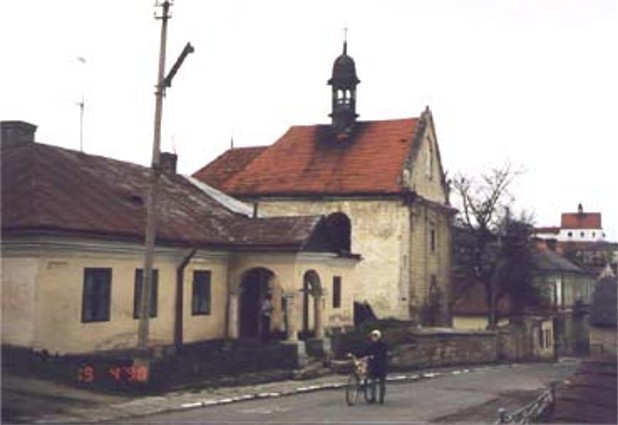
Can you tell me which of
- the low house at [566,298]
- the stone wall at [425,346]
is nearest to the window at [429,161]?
the stone wall at [425,346]

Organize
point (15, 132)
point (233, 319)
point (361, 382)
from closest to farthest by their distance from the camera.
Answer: point (361, 382)
point (15, 132)
point (233, 319)

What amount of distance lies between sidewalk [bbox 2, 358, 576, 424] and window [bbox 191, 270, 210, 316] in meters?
5.43

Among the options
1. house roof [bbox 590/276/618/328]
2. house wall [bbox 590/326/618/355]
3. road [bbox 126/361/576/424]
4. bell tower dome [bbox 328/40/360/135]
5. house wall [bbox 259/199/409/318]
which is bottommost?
road [bbox 126/361/576/424]

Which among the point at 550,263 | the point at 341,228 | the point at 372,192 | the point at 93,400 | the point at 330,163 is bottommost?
the point at 93,400

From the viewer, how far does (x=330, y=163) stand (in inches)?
1524

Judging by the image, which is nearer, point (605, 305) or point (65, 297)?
point (65, 297)

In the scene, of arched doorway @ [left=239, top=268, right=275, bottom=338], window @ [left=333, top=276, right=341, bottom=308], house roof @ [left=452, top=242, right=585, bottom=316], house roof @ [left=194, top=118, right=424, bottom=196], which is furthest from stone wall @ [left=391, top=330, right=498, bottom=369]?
house roof @ [left=452, top=242, right=585, bottom=316]

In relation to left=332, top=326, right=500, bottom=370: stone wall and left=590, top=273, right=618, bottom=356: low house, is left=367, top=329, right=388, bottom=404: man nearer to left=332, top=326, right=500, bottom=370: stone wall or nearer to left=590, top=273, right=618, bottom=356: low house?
left=590, top=273, right=618, bottom=356: low house

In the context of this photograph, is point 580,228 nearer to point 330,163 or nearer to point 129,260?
point 330,163

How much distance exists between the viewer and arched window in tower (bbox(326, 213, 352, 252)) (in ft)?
120

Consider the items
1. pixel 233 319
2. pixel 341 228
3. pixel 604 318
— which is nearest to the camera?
pixel 604 318

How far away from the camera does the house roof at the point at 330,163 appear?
36844mm

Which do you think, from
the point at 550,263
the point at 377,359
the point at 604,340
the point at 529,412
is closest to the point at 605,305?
the point at 604,340

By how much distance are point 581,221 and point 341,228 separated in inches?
4580
